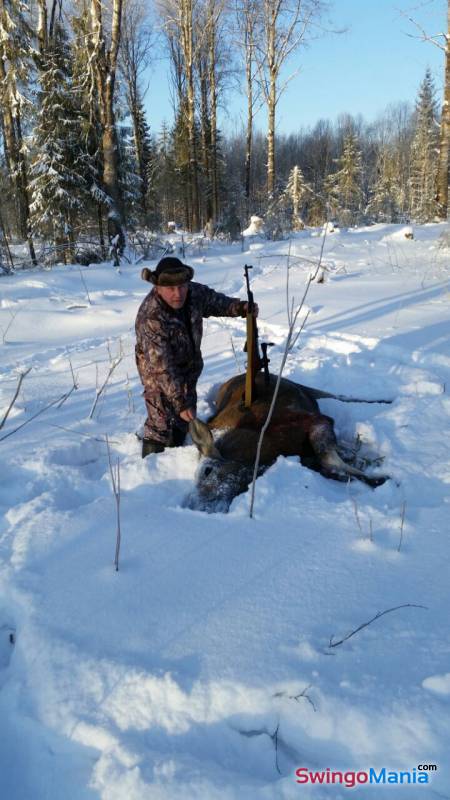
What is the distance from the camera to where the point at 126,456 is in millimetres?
3102

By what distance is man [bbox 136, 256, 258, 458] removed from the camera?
3.09 metres

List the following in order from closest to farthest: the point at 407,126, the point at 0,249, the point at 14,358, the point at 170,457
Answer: the point at 170,457, the point at 14,358, the point at 0,249, the point at 407,126

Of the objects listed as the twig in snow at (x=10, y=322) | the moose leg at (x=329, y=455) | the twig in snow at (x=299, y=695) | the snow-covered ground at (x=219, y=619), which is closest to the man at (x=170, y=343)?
the snow-covered ground at (x=219, y=619)

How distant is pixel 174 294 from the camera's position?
3.09 m

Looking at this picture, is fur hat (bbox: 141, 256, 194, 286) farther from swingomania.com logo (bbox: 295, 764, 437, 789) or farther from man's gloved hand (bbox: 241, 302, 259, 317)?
swingomania.com logo (bbox: 295, 764, 437, 789)

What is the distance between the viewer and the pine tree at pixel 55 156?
38.5 ft

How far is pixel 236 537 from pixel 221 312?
1763 millimetres

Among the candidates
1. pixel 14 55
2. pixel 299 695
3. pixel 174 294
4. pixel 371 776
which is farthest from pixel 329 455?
pixel 14 55

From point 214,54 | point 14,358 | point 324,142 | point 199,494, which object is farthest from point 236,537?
point 324,142

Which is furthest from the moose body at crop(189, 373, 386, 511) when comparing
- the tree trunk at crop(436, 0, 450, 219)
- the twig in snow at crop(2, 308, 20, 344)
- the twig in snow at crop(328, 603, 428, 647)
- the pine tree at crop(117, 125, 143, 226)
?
the pine tree at crop(117, 125, 143, 226)

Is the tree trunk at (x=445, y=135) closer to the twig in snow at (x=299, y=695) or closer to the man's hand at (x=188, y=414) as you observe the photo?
the man's hand at (x=188, y=414)

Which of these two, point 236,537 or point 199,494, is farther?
point 199,494

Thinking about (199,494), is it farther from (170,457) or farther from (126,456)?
(126,456)

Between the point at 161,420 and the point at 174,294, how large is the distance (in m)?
0.85
